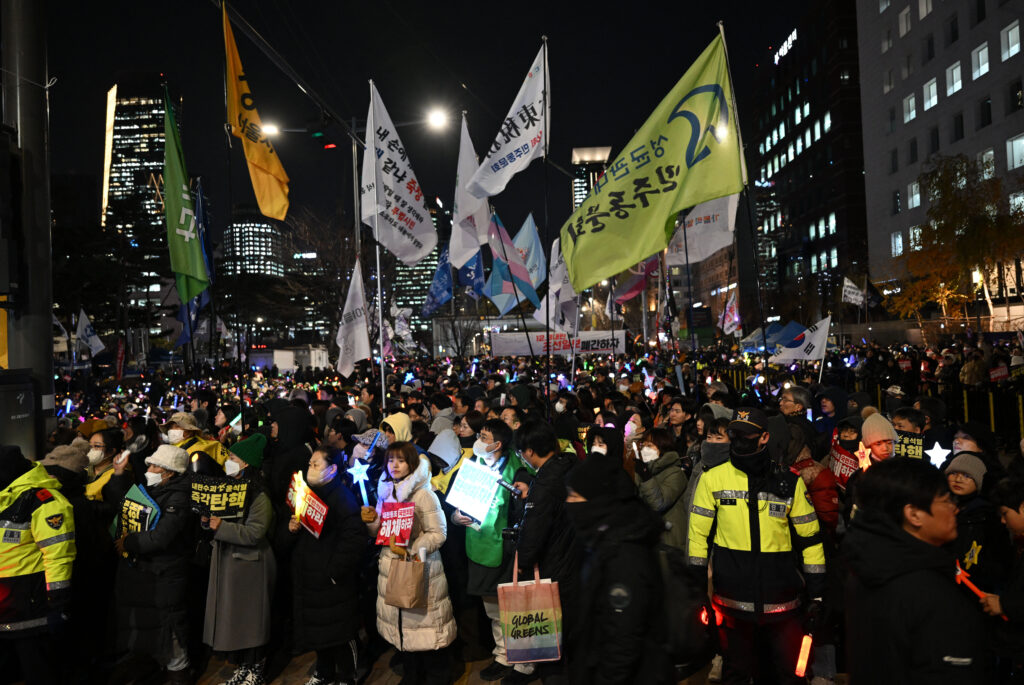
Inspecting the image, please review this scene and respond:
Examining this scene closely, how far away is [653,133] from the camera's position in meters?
7.38

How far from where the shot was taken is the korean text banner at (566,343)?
1872 centimetres

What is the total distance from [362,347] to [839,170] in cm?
7339

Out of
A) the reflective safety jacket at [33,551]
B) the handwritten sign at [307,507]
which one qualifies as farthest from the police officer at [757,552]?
the reflective safety jacket at [33,551]

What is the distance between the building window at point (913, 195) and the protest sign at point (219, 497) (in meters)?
52.0

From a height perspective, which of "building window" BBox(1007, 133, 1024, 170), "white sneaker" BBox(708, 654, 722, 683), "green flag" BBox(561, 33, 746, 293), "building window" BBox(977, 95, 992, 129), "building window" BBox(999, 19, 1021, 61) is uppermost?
"building window" BBox(999, 19, 1021, 61)

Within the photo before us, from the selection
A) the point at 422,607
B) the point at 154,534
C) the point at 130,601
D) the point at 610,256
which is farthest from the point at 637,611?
the point at 610,256

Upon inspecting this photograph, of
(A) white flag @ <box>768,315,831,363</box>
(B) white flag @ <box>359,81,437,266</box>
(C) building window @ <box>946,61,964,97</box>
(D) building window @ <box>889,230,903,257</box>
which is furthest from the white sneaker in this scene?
(D) building window @ <box>889,230,903,257</box>

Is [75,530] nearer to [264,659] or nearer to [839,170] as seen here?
[264,659]

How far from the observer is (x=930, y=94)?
156 feet

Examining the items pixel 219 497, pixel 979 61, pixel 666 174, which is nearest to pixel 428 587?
pixel 219 497

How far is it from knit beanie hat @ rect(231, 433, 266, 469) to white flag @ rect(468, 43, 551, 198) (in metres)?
4.97

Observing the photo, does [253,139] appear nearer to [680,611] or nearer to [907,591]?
[680,611]

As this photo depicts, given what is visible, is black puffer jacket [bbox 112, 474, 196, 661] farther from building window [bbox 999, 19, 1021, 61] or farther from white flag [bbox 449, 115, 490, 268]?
building window [bbox 999, 19, 1021, 61]

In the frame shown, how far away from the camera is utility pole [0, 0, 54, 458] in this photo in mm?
7387
